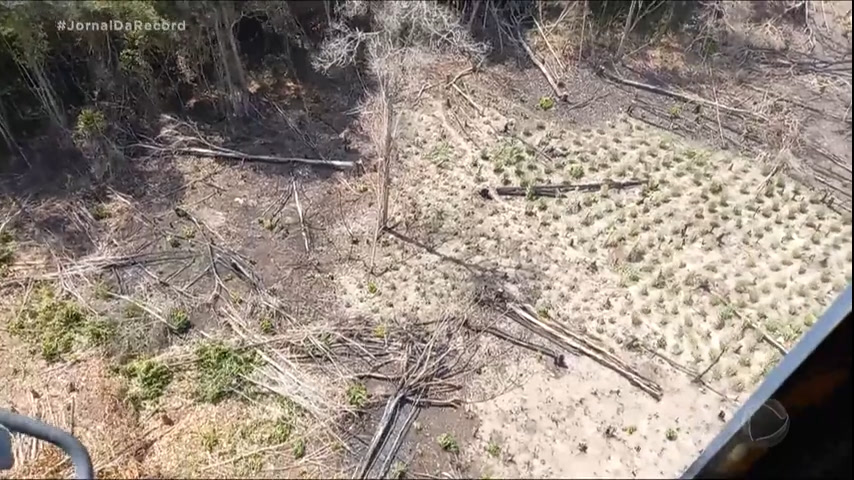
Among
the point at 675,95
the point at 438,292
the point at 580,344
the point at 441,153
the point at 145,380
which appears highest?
the point at 675,95

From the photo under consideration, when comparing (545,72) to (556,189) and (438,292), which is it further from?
(438,292)

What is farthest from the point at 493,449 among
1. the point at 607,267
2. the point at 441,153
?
the point at 441,153

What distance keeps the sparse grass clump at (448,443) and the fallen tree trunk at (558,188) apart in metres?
2.44

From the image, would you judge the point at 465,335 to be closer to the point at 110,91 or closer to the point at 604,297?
the point at 604,297

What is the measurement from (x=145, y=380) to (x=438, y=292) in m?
2.24

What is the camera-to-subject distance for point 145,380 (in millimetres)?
4730

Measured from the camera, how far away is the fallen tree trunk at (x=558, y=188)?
6137mm

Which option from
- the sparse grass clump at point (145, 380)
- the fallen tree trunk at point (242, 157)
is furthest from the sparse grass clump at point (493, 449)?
the fallen tree trunk at point (242, 157)

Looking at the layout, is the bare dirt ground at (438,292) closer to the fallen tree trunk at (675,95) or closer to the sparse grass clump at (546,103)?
the sparse grass clump at (546,103)

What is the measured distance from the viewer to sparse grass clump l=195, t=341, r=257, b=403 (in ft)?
15.4

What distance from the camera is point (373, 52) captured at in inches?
273

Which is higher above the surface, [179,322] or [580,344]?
[580,344]

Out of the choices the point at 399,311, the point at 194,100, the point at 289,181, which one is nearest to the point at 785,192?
the point at 399,311

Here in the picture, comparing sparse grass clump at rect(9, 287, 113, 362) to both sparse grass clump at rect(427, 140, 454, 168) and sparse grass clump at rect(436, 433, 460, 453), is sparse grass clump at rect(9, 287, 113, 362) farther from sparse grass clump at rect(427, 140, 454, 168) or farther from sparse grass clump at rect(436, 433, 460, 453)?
sparse grass clump at rect(427, 140, 454, 168)
